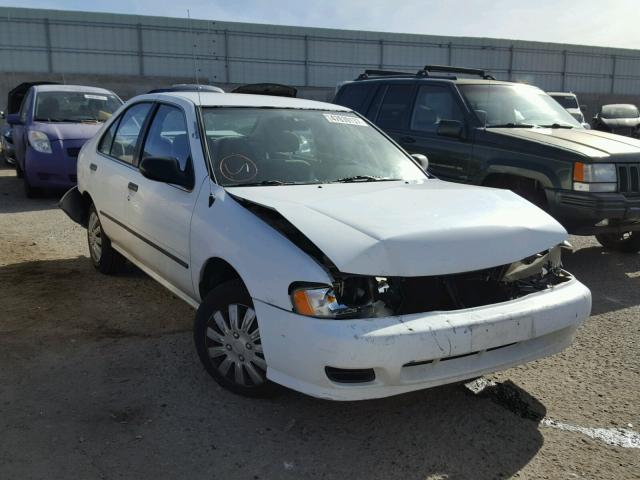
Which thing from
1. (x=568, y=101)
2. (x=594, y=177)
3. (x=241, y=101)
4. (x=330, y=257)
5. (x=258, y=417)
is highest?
(x=568, y=101)

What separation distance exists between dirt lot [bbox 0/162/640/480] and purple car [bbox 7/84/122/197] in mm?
5408

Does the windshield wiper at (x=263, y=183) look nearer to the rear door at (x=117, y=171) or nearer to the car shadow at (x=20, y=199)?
the rear door at (x=117, y=171)

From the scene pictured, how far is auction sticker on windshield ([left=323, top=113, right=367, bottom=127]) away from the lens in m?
4.50

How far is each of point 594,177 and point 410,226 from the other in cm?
339

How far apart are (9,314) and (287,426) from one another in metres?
2.71

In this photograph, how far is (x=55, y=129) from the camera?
9.43m

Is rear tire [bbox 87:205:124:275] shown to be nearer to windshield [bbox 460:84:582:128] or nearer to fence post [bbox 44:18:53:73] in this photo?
windshield [bbox 460:84:582:128]

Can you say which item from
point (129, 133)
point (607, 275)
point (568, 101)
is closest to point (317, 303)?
point (129, 133)

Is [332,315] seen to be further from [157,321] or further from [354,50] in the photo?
[354,50]

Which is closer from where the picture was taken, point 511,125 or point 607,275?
point 607,275

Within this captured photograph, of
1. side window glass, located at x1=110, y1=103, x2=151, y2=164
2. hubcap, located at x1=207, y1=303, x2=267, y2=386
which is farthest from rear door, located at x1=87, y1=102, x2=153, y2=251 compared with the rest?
hubcap, located at x1=207, y1=303, x2=267, y2=386

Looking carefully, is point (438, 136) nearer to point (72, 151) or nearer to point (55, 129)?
Result: point (72, 151)

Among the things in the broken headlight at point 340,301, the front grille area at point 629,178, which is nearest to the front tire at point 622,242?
the front grille area at point 629,178

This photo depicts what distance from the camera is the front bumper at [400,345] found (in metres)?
2.59
